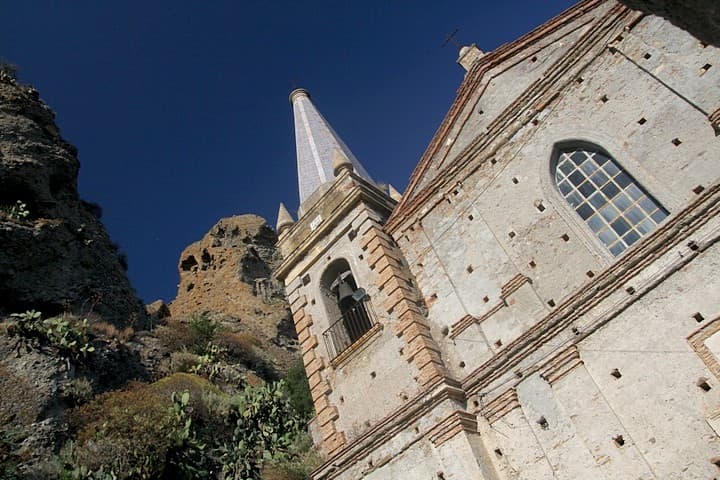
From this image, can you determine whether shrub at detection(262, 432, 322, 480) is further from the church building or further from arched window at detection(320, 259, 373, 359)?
arched window at detection(320, 259, 373, 359)

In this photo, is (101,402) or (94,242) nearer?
(101,402)

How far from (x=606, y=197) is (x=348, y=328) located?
646 cm

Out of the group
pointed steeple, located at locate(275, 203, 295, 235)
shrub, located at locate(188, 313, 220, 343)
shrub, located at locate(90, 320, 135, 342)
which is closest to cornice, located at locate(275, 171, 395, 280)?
pointed steeple, located at locate(275, 203, 295, 235)

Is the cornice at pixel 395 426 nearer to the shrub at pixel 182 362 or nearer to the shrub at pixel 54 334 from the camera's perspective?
the shrub at pixel 54 334

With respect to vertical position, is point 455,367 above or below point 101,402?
below

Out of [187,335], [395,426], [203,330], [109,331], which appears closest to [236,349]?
[203,330]

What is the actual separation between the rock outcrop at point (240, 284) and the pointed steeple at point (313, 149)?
612 inches

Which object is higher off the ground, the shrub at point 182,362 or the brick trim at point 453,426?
the shrub at point 182,362

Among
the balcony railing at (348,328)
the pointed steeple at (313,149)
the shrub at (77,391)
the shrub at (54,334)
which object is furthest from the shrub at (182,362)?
the balcony railing at (348,328)

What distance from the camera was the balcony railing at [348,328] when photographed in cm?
1304

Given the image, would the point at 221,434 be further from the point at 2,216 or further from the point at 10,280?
the point at 2,216

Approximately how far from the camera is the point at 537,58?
42.6 ft

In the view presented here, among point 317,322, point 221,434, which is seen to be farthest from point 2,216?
point 317,322

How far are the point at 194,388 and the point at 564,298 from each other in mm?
12904
